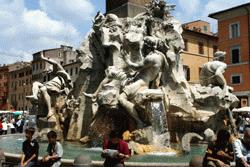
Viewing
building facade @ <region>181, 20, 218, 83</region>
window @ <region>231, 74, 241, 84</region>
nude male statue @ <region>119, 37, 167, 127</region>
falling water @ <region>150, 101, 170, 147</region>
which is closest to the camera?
falling water @ <region>150, 101, 170, 147</region>

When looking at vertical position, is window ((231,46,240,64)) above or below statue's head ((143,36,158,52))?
above

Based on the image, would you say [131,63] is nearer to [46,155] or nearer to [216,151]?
[46,155]

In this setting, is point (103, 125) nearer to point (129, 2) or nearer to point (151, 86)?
point (151, 86)

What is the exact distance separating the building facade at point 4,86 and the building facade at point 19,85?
1.68m

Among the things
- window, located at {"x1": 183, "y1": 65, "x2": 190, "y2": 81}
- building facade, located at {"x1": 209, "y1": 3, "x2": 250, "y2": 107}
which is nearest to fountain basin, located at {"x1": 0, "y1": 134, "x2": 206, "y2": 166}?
building facade, located at {"x1": 209, "y1": 3, "x2": 250, "y2": 107}

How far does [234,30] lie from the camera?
41656 millimetres

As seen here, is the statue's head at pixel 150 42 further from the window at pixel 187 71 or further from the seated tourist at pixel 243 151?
the window at pixel 187 71

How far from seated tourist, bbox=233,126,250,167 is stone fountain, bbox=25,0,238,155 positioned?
4.98 meters

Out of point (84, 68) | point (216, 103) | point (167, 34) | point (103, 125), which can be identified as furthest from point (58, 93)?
point (216, 103)

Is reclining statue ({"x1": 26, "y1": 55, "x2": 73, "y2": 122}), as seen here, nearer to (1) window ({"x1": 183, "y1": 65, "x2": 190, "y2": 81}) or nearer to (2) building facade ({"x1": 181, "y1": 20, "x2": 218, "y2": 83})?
(1) window ({"x1": 183, "y1": 65, "x2": 190, "y2": 81})

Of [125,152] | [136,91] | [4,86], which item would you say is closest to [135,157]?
[136,91]

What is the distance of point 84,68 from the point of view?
1248cm

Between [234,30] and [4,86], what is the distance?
62.5 meters

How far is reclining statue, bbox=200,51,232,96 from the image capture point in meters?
12.3
